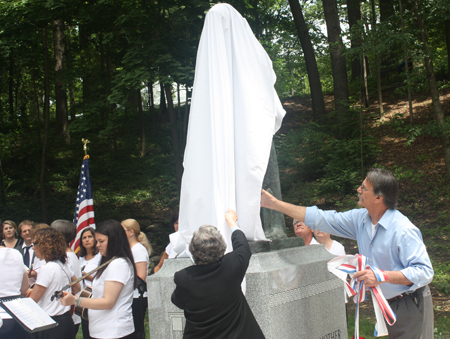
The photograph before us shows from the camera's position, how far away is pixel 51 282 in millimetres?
4047

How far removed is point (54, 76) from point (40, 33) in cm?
158

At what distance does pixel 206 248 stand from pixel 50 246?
222 cm

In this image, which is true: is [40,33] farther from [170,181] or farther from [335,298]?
[335,298]

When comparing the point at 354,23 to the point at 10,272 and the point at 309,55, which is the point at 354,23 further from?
the point at 10,272

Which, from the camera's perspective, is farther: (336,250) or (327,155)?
(327,155)

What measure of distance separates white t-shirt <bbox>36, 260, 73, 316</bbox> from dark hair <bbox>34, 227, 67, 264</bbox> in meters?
0.07

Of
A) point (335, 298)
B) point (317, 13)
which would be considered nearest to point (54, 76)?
point (335, 298)

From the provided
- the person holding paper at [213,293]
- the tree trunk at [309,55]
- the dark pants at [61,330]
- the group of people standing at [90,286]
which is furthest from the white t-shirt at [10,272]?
the tree trunk at [309,55]

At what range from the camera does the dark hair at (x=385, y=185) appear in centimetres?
283

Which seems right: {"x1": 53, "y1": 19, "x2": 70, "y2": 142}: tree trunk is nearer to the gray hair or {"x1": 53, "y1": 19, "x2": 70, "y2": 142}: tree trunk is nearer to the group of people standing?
the group of people standing

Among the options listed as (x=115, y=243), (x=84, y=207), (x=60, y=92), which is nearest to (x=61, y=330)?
(x=115, y=243)

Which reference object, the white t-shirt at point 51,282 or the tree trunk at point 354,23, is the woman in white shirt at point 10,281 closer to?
the white t-shirt at point 51,282

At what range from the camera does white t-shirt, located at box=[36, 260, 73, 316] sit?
4023 millimetres

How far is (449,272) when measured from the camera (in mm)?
7863
